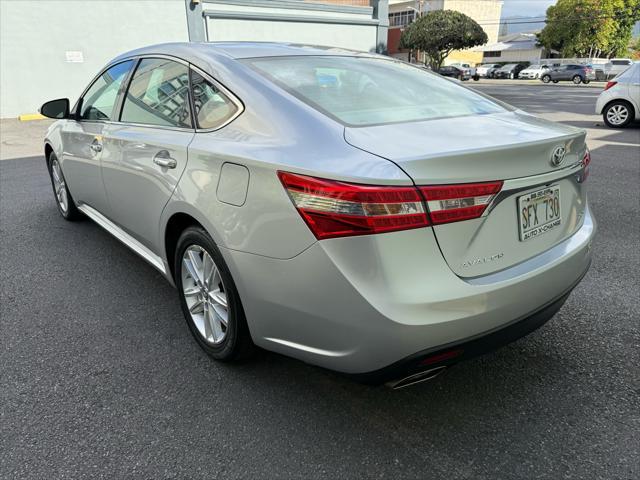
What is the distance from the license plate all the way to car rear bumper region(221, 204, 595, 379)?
0.40 feet

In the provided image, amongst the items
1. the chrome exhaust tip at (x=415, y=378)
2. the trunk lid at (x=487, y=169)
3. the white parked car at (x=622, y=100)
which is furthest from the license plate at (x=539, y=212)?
the white parked car at (x=622, y=100)

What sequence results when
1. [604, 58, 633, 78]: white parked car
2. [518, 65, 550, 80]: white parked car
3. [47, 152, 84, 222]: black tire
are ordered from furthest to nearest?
[518, 65, 550, 80]: white parked car, [604, 58, 633, 78]: white parked car, [47, 152, 84, 222]: black tire

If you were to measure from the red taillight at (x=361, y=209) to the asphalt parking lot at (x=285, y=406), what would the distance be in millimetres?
819

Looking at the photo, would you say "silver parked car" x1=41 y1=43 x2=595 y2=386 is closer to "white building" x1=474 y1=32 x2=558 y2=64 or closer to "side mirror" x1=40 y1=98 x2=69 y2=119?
"side mirror" x1=40 y1=98 x2=69 y2=119

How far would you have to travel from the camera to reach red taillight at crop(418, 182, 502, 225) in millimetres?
1688

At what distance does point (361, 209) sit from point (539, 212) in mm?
829

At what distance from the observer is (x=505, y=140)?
192cm

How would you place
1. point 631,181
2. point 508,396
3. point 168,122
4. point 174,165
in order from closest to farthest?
1. point 508,396
2. point 174,165
3. point 168,122
4. point 631,181

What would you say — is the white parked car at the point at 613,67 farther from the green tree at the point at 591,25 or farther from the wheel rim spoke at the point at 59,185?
the wheel rim spoke at the point at 59,185

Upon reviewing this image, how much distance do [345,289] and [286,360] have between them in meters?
1.05

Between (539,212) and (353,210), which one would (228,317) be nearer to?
(353,210)

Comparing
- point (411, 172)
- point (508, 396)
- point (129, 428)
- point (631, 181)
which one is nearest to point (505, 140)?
point (411, 172)

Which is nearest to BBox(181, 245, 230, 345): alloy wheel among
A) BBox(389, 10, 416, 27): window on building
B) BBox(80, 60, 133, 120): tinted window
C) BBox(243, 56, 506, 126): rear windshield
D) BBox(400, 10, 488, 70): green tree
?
BBox(243, 56, 506, 126): rear windshield

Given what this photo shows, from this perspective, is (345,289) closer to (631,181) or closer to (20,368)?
(20,368)
